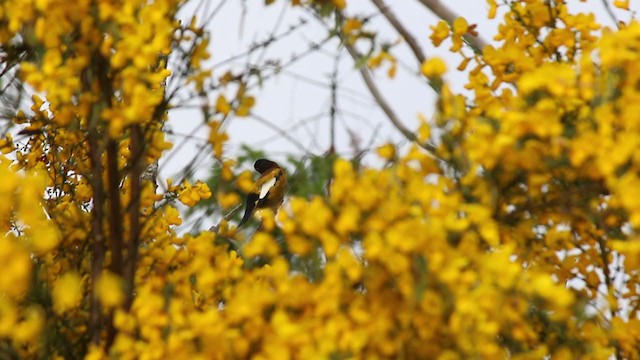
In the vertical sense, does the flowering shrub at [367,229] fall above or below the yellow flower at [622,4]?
above

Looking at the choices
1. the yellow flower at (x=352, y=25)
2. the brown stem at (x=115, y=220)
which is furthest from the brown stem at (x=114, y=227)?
the yellow flower at (x=352, y=25)

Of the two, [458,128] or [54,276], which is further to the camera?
[54,276]

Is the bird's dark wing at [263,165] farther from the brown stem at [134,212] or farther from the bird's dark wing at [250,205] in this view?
the brown stem at [134,212]

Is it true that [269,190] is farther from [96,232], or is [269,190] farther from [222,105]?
[222,105]

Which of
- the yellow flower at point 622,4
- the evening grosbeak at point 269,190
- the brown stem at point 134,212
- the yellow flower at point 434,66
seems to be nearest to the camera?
the yellow flower at point 434,66

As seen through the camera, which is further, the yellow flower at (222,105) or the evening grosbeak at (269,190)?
the evening grosbeak at (269,190)

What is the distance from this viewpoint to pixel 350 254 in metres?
2.57

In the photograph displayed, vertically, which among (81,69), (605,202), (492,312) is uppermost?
(81,69)

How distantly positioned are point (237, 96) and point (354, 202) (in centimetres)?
63

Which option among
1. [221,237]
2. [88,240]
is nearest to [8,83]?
[88,240]

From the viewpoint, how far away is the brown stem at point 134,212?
124 inches

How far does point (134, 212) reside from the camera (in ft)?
10.5

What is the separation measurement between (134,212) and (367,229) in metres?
0.90

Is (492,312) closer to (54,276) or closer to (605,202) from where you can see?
(605,202)
